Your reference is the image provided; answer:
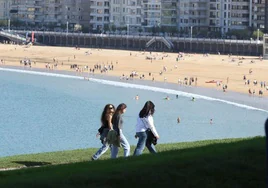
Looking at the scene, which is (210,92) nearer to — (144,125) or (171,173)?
(144,125)

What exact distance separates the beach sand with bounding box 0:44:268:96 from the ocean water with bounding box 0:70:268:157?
243 inches

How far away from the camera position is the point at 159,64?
81562 mm

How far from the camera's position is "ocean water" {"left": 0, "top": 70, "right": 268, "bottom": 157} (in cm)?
3247

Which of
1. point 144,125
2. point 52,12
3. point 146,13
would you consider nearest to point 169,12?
point 146,13

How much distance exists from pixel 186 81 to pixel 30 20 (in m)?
70.4

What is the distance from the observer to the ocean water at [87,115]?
3247 cm

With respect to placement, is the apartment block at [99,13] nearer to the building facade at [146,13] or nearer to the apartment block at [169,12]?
the building facade at [146,13]

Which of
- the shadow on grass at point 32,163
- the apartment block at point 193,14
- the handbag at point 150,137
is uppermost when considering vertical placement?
Answer: the apartment block at point 193,14

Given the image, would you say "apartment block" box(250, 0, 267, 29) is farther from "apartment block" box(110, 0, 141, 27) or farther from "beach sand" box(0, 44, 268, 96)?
"beach sand" box(0, 44, 268, 96)

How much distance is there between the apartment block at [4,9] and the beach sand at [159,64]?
30.9 meters

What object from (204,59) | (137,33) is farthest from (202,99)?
(137,33)

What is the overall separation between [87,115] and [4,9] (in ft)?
314

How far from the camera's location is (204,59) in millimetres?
86812

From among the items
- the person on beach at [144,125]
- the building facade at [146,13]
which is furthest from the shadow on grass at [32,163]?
the building facade at [146,13]
